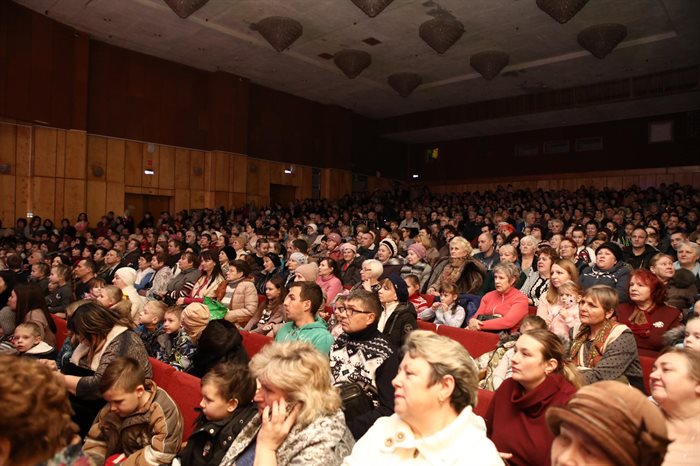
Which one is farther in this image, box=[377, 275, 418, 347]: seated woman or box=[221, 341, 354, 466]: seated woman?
box=[377, 275, 418, 347]: seated woman

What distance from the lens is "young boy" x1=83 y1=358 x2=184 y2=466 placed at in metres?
2.06

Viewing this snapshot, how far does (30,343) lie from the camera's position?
314 centimetres

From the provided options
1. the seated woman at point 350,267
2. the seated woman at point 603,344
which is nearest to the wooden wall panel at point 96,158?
the seated woman at point 350,267

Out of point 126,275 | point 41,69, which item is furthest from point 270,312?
point 41,69

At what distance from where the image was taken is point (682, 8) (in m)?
8.27

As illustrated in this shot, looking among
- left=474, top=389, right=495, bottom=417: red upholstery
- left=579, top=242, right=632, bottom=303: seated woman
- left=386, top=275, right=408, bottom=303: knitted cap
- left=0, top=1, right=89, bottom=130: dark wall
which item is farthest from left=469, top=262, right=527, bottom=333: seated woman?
left=0, top=1, right=89, bottom=130: dark wall

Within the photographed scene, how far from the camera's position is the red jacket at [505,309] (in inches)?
131

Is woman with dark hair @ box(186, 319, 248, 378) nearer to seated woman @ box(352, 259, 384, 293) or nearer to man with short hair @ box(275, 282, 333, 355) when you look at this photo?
man with short hair @ box(275, 282, 333, 355)

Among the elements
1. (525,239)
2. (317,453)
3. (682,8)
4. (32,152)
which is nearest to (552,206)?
(682,8)

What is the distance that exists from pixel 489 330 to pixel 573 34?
327 inches

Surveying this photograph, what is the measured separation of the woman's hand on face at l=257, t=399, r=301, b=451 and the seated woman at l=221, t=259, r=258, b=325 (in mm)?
2624

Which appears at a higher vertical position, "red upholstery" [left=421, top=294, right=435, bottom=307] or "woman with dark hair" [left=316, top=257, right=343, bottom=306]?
"woman with dark hair" [left=316, top=257, right=343, bottom=306]

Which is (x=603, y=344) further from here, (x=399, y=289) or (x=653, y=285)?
(x=399, y=289)

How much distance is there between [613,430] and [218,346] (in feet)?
6.67
